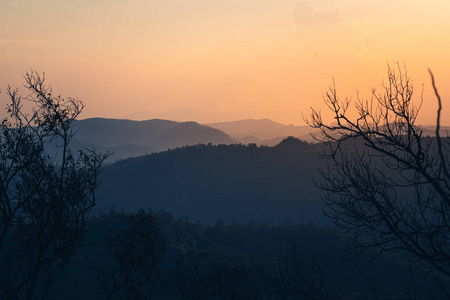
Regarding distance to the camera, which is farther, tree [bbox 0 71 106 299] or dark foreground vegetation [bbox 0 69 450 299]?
tree [bbox 0 71 106 299]

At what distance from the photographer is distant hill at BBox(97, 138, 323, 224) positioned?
142375 mm

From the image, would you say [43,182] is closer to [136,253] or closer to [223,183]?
[136,253]

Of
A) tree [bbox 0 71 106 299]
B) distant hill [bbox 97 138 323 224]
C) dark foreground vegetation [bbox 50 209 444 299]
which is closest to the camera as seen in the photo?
tree [bbox 0 71 106 299]

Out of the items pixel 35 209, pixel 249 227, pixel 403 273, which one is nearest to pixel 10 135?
pixel 35 209

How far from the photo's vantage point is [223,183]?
16375 cm

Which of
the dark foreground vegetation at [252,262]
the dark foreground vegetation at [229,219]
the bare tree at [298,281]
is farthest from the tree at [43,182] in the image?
the dark foreground vegetation at [252,262]

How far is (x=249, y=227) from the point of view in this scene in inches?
3629

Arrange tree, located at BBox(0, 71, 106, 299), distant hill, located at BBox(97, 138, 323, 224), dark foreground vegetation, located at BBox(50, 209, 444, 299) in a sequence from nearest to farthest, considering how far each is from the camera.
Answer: tree, located at BBox(0, 71, 106, 299) < dark foreground vegetation, located at BBox(50, 209, 444, 299) < distant hill, located at BBox(97, 138, 323, 224)

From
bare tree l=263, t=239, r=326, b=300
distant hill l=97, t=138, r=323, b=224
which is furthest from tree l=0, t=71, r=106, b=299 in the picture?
distant hill l=97, t=138, r=323, b=224

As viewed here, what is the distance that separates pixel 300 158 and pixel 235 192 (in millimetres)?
27600

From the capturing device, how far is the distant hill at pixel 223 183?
467 feet

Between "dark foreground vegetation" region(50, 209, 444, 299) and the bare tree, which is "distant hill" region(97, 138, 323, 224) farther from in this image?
the bare tree

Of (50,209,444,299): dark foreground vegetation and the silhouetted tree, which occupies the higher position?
the silhouetted tree

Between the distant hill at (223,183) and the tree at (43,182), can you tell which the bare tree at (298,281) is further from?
the distant hill at (223,183)
